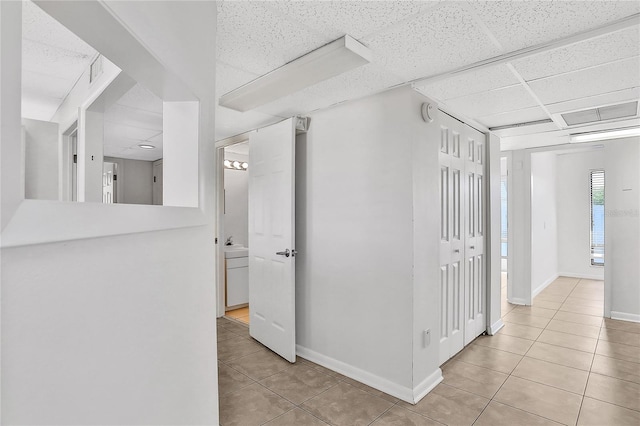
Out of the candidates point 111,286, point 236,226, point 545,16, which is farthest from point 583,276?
point 111,286

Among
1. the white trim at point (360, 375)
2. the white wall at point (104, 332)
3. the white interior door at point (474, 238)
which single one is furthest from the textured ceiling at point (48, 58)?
the white interior door at point (474, 238)

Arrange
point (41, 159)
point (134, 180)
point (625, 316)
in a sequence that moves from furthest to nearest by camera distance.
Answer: point (134, 180), point (625, 316), point (41, 159)

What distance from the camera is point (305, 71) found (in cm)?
Result: 201

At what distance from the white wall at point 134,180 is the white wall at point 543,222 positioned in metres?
6.06

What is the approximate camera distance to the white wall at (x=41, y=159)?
2.81 meters

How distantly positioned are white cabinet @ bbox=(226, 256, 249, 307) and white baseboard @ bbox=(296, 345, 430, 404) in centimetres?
184

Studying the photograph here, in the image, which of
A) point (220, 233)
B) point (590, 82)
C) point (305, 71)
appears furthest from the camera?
point (220, 233)

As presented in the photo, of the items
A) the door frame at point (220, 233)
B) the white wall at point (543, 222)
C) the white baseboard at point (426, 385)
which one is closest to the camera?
the white baseboard at point (426, 385)

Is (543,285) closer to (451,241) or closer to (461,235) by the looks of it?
(461,235)

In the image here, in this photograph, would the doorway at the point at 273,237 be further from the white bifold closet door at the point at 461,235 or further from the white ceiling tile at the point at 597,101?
the white ceiling tile at the point at 597,101

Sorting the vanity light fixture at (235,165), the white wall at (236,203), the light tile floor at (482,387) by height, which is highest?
the vanity light fixture at (235,165)

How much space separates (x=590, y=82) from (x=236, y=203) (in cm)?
454

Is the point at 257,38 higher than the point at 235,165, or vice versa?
the point at 257,38

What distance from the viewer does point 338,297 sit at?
2.84 metres
